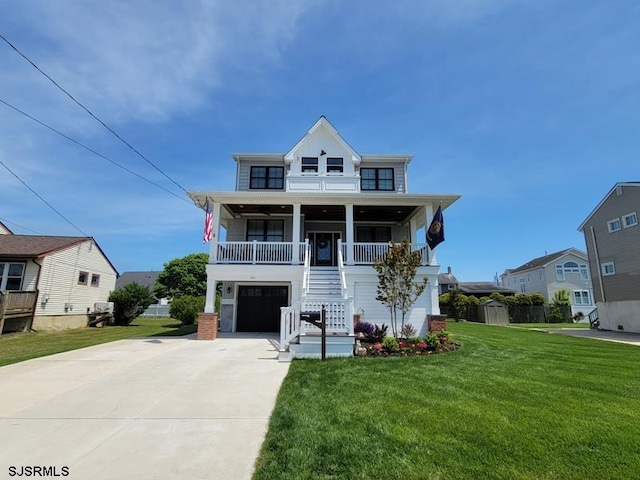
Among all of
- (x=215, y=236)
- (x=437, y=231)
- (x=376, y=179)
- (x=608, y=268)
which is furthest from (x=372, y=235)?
(x=608, y=268)

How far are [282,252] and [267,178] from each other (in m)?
5.02

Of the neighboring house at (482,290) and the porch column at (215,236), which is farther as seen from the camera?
the neighboring house at (482,290)

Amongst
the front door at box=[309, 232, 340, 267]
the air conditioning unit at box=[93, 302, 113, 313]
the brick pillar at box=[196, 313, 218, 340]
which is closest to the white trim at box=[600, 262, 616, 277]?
the front door at box=[309, 232, 340, 267]

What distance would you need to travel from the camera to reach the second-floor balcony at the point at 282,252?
13.6 meters

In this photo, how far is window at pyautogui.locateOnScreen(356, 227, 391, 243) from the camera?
17453 mm

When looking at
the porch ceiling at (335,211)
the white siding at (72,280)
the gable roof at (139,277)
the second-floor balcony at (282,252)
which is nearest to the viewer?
the second-floor balcony at (282,252)

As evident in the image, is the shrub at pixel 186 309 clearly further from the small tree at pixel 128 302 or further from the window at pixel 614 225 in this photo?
the window at pixel 614 225

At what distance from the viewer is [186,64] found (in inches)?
392

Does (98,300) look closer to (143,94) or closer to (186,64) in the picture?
(143,94)

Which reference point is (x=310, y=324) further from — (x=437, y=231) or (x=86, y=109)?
(x=86, y=109)

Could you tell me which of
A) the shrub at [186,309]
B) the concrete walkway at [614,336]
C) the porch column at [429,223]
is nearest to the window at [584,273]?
the concrete walkway at [614,336]

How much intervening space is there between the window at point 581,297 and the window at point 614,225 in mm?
16535

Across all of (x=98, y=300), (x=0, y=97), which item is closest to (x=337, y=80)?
(x=0, y=97)

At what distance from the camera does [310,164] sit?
1689 centimetres
